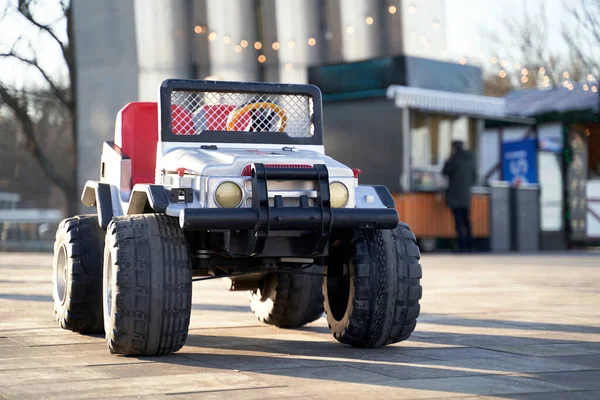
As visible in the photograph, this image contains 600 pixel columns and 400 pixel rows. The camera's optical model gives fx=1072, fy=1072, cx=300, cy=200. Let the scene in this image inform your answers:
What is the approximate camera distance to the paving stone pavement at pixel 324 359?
5578 mm

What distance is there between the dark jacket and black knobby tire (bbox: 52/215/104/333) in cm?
1401

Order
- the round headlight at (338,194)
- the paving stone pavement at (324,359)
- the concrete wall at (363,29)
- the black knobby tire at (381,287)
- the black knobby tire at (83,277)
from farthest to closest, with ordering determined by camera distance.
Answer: the concrete wall at (363,29), the black knobby tire at (83,277), the black knobby tire at (381,287), the round headlight at (338,194), the paving stone pavement at (324,359)

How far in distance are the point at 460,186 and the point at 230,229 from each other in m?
15.5

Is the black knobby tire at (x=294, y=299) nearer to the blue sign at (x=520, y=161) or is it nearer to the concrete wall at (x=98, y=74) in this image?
the concrete wall at (x=98, y=74)

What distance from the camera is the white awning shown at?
21.9m

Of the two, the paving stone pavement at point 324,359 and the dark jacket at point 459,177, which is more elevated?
the dark jacket at point 459,177

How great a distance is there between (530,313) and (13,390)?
5.59 meters

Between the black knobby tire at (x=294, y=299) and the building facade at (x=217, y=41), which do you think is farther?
the building facade at (x=217, y=41)

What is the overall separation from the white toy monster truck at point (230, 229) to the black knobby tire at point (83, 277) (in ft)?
0.04

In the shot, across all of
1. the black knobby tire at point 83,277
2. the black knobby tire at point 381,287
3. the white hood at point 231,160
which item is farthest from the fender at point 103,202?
the black knobby tire at point 381,287

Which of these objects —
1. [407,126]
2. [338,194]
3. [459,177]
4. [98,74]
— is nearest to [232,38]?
[98,74]

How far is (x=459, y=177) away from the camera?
2155 cm

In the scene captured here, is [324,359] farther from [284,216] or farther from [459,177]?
[459,177]

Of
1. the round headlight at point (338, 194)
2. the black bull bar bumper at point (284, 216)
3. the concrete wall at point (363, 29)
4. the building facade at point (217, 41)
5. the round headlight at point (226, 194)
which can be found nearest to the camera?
the black bull bar bumper at point (284, 216)
